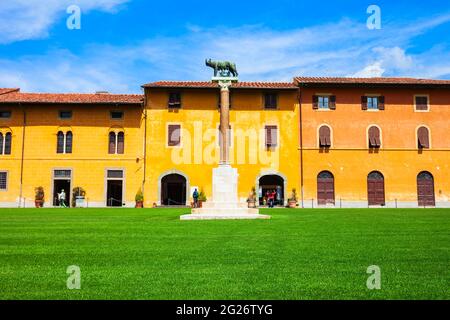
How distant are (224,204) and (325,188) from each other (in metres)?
16.3

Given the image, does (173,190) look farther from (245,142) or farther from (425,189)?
(425,189)

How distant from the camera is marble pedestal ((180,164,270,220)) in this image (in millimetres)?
17188

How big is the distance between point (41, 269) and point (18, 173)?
29567 mm

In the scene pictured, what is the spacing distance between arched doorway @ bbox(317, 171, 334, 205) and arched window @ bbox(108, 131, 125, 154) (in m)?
14.8

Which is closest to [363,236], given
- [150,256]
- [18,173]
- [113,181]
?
[150,256]

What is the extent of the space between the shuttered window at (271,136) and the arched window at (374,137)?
22.9 ft

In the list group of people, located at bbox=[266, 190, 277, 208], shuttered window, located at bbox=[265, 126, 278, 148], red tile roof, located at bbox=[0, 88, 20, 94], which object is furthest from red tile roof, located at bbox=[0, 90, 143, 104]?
group of people, located at bbox=[266, 190, 277, 208]

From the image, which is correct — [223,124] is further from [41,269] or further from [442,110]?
[442,110]

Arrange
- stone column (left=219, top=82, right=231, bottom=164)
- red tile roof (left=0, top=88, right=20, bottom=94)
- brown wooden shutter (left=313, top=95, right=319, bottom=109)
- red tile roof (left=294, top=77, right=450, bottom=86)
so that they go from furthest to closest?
red tile roof (left=0, top=88, right=20, bottom=94) → brown wooden shutter (left=313, top=95, right=319, bottom=109) → red tile roof (left=294, top=77, right=450, bottom=86) → stone column (left=219, top=82, right=231, bottom=164)

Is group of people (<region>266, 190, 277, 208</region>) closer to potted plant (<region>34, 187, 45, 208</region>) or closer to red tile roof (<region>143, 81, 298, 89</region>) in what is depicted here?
red tile roof (<region>143, 81, 298, 89</region>)

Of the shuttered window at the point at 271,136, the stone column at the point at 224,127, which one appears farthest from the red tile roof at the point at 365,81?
the stone column at the point at 224,127

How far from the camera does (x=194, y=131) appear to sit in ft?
108

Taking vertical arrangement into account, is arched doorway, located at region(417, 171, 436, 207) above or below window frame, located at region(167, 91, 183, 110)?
below

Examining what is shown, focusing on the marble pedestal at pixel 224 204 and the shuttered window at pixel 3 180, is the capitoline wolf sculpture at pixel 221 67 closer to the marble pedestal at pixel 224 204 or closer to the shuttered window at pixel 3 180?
the marble pedestal at pixel 224 204
